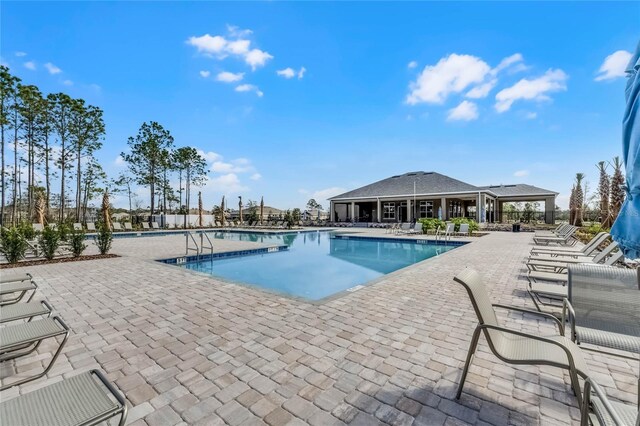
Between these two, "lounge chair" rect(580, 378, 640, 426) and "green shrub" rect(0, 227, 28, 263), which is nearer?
"lounge chair" rect(580, 378, 640, 426)

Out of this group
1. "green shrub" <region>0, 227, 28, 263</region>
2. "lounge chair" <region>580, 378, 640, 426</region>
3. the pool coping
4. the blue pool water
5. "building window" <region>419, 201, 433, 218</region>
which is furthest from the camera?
"building window" <region>419, 201, 433, 218</region>

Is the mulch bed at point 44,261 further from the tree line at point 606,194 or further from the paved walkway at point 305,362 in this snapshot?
the tree line at point 606,194

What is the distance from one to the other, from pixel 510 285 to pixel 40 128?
2990 centimetres

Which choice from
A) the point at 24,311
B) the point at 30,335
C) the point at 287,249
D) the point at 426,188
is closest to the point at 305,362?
the point at 30,335

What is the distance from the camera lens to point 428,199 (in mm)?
28891

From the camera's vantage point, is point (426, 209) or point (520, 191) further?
point (426, 209)

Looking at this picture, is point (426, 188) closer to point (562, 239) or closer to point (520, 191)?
point (520, 191)

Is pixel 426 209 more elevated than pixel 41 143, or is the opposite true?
pixel 41 143

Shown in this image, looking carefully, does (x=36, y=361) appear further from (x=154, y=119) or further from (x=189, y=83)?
(x=154, y=119)

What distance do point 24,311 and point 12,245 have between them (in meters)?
7.21

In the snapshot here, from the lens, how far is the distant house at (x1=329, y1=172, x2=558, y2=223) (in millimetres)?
26344

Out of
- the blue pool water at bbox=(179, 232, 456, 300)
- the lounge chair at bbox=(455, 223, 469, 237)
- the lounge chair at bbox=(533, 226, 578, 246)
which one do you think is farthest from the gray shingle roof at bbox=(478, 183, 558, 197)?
the blue pool water at bbox=(179, 232, 456, 300)

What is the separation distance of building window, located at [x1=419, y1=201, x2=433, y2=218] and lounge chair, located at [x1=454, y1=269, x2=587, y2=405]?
29872 millimetres

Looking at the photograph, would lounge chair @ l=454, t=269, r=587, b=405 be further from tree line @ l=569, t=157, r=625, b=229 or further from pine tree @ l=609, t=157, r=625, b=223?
pine tree @ l=609, t=157, r=625, b=223
